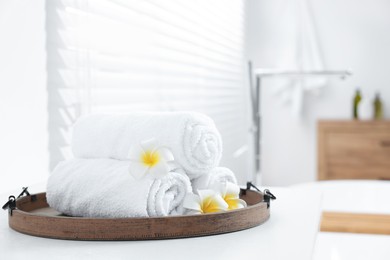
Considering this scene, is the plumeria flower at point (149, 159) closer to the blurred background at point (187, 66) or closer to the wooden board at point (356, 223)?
the blurred background at point (187, 66)

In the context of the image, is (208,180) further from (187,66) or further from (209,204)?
(187,66)

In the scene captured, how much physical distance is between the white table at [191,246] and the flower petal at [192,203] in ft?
0.22

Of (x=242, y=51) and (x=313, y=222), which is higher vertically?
(x=242, y=51)

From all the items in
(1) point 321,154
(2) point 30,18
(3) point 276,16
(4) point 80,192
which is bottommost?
(1) point 321,154

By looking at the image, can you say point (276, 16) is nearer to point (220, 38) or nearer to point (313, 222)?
point (220, 38)

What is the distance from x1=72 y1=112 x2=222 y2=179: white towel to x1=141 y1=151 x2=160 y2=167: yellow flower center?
0.15ft

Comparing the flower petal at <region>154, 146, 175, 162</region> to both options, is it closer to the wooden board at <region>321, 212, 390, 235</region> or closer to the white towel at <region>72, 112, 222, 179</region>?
the white towel at <region>72, 112, 222, 179</region>

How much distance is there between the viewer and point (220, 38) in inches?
136

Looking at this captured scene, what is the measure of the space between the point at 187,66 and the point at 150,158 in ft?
6.56

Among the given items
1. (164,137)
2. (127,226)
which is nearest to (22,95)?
(164,137)

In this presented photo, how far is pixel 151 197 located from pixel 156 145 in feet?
0.24

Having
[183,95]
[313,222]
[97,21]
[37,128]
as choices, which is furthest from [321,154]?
[313,222]

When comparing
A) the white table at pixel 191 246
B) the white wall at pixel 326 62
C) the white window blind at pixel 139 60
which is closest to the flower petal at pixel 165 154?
the white table at pixel 191 246

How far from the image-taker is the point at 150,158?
789 millimetres
